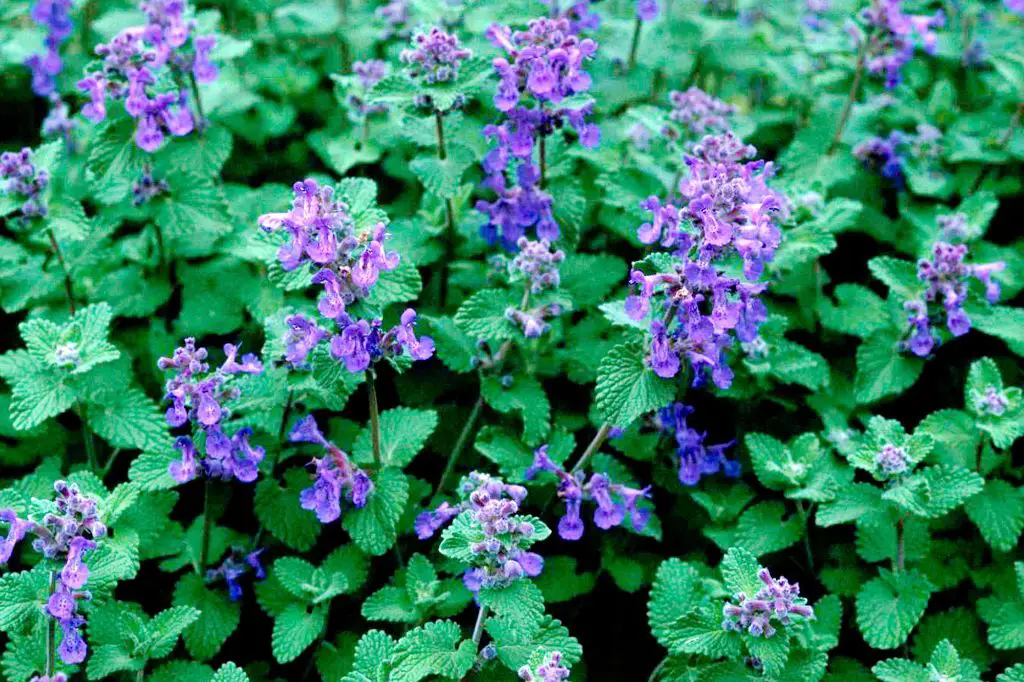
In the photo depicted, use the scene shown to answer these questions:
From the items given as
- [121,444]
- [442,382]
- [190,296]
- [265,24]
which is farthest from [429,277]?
[265,24]

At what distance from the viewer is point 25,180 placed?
133 inches

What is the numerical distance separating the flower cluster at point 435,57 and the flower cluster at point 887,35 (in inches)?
76.5

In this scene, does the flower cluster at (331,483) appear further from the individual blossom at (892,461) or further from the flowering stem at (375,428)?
the individual blossom at (892,461)

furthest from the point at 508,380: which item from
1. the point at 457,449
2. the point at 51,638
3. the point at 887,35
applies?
the point at 887,35

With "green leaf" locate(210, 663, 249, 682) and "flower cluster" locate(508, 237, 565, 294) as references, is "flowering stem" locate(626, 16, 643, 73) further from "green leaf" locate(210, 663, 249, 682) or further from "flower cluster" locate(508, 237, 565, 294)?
"green leaf" locate(210, 663, 249, 682)

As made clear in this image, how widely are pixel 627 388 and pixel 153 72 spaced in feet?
6.35

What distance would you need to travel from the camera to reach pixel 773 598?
8.57 feet

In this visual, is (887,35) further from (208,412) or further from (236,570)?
(236,570)

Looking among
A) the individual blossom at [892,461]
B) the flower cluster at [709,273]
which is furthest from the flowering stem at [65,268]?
the individual blossom at [892,461]

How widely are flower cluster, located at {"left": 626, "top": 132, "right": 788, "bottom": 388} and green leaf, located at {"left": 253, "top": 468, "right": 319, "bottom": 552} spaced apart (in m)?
1.16

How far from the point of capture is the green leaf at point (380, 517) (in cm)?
287

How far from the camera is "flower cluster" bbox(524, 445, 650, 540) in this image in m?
2.92

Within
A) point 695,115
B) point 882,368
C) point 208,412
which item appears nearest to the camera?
point 208,412

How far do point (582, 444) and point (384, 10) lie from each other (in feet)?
7.51
